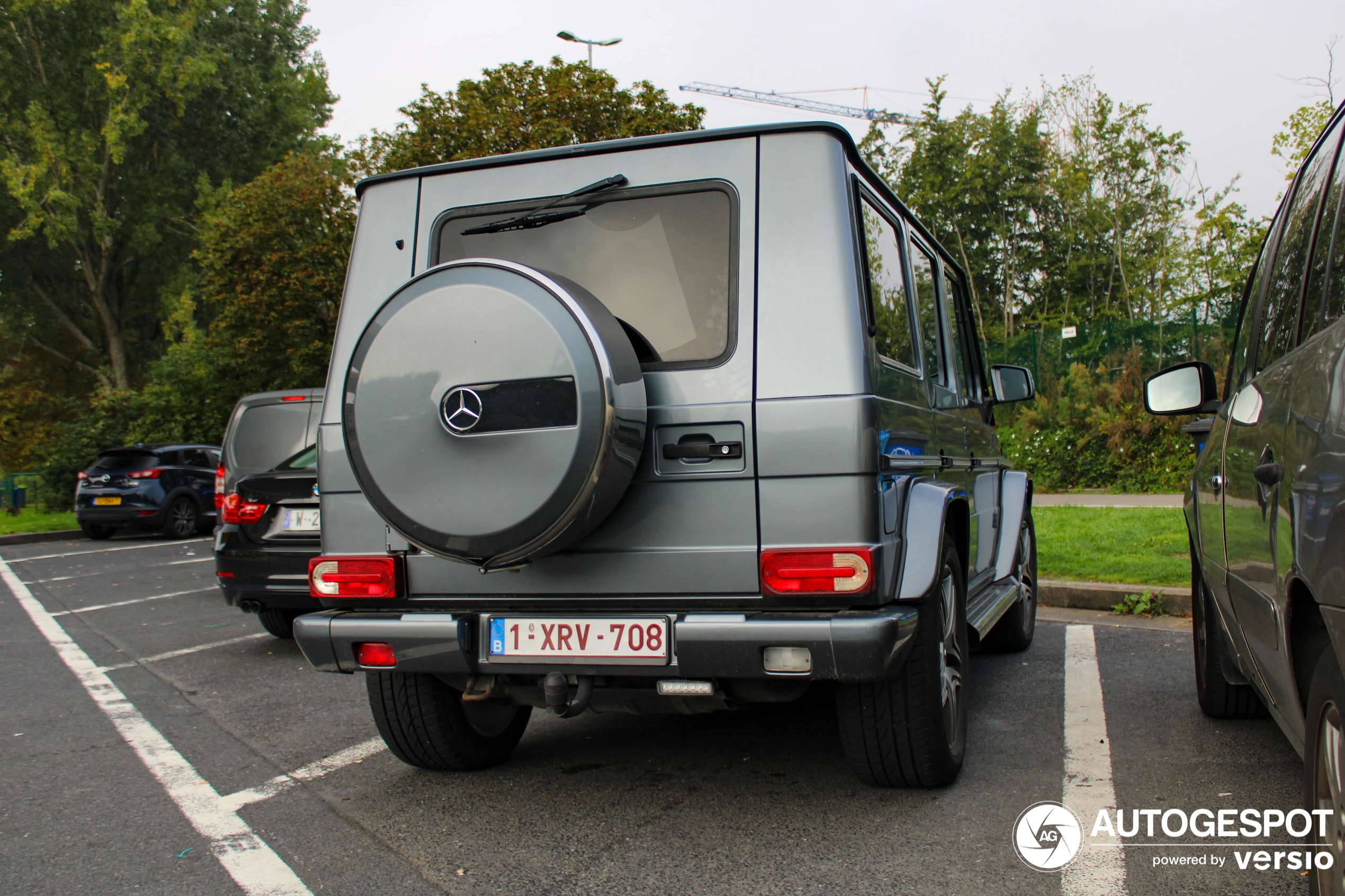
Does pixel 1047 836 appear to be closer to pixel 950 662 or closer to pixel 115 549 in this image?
pixel 950 662

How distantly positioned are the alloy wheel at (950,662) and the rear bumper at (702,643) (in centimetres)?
37

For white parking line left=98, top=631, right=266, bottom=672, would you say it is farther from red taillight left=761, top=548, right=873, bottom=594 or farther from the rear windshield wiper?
red taillight left=761, top=548, right=873, bottom=594

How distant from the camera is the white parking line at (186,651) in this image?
6.49 meters

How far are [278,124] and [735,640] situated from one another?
36.2 meters

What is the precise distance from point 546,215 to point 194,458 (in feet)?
53.0

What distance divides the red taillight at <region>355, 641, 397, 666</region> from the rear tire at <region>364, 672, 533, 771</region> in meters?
0.20

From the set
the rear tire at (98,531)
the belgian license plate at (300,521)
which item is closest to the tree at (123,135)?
the rear tire at (98,531)

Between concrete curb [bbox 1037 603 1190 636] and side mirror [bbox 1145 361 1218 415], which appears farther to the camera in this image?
concrete curb [bbox 1037 603 1190 636]

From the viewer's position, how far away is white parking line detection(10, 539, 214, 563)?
14438 mm

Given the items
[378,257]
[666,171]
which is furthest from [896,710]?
[378,257]

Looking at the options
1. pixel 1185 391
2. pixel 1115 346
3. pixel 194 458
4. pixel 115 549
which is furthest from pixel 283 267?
pixel 1185 391

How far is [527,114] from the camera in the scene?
1966cm

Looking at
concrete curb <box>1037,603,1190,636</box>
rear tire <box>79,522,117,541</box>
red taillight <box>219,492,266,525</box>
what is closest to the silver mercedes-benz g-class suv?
red taillight <box>219,492,266,525</box>

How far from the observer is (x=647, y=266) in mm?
3402
